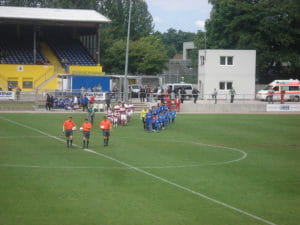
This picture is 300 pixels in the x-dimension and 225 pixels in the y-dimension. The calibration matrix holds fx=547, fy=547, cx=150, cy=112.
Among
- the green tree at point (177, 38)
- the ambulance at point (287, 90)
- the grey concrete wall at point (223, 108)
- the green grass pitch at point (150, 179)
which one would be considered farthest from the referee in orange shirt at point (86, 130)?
the green tree at point (177, 38)

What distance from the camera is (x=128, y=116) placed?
40188 millimetres

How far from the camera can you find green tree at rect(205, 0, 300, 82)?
7250 cm

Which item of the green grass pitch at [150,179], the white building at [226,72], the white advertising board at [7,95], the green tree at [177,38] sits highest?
the green tree at [177,38]

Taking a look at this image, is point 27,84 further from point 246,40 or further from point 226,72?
point 246,40

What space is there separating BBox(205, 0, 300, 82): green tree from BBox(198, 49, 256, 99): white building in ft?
36.3

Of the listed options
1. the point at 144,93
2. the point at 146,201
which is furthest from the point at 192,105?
the point at 146,201

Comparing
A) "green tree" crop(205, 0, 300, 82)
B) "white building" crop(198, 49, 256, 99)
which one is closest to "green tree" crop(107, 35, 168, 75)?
"green tree" crop(205, 0, 300, 82)

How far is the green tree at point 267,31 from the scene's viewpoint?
2854 inches

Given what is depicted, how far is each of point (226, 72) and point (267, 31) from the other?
14.0 m

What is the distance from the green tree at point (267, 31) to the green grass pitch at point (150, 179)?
40725mm

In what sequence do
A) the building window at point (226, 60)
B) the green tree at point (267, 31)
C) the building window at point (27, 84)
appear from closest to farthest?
the building window at point (27, 84), the building window at point (226, 60), the green tree at point (267, 31)

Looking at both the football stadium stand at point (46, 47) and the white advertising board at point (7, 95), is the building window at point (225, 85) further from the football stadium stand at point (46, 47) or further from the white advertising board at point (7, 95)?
the white advertising board at point (7, 95)

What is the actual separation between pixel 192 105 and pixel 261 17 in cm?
2748

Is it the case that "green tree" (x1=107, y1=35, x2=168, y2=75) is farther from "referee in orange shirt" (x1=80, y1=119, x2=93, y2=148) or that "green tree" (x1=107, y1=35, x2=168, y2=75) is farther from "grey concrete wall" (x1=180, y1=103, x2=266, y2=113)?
"referee in orange shirt" (x1=80, y1=119, x2=93, y2=148)
